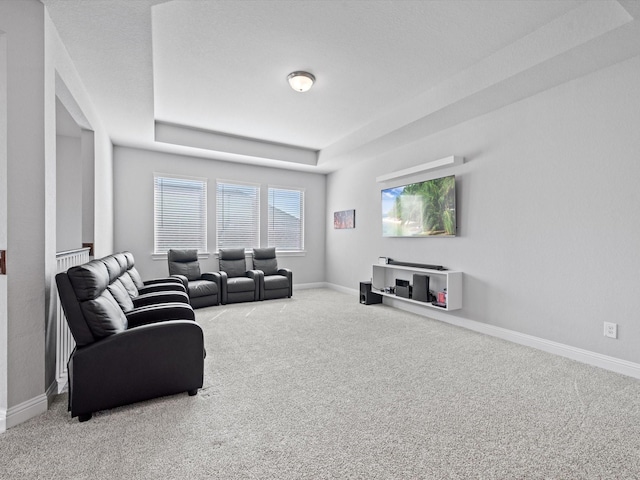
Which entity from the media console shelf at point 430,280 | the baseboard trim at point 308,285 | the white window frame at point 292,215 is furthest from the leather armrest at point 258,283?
the media console shelf at point 430,280

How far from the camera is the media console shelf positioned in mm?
4168

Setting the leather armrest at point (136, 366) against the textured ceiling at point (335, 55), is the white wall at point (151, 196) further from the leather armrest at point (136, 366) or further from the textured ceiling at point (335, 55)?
the leather armrest at point (136, 366)

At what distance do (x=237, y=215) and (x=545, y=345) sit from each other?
5393 mm

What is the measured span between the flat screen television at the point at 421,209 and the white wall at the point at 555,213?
0.46 feet

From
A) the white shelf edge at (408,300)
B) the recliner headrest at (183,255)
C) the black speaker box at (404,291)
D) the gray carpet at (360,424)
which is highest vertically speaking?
the recliner headrest at (183,255)

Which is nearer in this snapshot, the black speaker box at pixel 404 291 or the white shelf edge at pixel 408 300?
the white shelf edge at pixel 408 300

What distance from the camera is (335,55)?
3.26m

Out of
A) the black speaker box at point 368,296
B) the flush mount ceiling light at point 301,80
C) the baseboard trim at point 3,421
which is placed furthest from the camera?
the black speaker box at point 368,296

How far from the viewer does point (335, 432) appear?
1.92 metres

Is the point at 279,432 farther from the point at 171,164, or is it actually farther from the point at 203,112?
the point at 171,164

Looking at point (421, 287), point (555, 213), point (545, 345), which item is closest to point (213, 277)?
point (421, 287)

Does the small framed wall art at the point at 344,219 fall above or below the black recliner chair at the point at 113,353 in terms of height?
above

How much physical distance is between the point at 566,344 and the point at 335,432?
2688 millimetres

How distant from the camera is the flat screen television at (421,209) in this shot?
4387 mm
